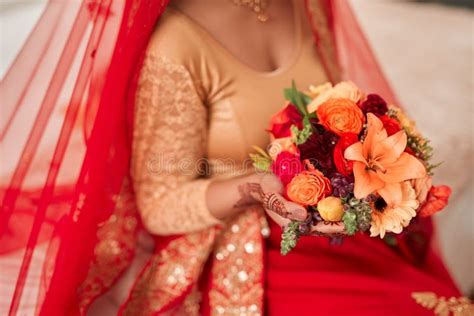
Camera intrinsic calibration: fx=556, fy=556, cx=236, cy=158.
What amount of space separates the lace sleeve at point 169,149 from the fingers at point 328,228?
8.5 inches

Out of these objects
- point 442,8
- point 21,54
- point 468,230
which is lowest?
point 468,230

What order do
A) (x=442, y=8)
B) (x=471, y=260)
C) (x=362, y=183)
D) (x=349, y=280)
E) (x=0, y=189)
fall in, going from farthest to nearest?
1. (x=442, y=8)
2. (x=471, y=260)
3. (x=349, y=280)
4. (x=0, y=189)
5. (x=362, y=183)

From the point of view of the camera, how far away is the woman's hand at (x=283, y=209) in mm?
771

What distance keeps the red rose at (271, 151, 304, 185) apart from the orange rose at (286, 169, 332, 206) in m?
0.03

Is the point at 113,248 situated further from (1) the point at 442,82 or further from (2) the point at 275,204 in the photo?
(1) the point at 442,82

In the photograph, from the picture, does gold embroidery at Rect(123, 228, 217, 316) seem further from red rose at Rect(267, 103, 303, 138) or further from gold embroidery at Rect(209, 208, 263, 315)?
red rose at Rect(267, 103, 303, 138)

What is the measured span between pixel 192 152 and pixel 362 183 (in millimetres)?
332

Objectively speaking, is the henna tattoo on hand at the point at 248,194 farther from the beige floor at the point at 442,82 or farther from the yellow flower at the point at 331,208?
the beige floor at the point at 442,82

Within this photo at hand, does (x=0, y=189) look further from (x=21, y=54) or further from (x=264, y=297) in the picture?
(x=264, y=297)

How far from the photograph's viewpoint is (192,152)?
0.97 m

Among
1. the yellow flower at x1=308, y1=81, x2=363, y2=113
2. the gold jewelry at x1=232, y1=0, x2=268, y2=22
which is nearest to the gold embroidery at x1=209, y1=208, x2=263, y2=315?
the yellow flower at x1=308, y1=81, x2=363, y2=113

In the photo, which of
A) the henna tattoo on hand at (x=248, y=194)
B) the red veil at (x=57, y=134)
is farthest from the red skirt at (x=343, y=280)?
the red veil at (x=57, y=134)

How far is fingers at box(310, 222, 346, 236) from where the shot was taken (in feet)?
2.56

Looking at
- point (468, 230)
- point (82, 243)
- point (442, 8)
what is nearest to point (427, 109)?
point (468, 230)
